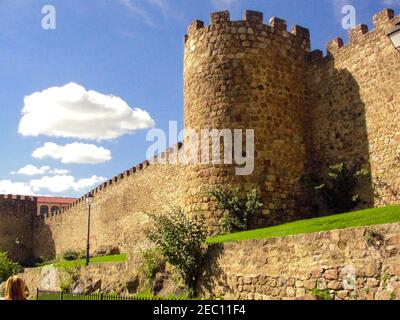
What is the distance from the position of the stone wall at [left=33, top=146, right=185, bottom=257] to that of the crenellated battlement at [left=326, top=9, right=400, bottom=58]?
9.40m

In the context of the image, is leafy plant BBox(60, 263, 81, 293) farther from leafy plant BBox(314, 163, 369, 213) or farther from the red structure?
the red structure

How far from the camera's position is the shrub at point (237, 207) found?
16.0 meters

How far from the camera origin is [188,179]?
17.2 metres

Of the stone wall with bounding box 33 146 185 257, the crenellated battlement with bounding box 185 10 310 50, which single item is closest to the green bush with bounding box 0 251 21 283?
the stone wall with bounding box 33 146 185 257

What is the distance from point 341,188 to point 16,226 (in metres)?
42.3

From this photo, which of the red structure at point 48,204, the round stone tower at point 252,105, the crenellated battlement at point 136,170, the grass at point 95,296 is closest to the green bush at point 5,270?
the crenellated battlement at point 136,170

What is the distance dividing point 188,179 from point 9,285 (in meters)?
9.11

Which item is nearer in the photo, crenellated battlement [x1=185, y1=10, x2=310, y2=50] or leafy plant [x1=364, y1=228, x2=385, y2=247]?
leafy plant [x1=364, y1=228, x2=385, y2=247]

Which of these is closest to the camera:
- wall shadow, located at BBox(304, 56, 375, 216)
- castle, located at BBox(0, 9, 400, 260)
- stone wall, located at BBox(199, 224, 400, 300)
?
stone wall, located at BBox(199, 224, 400, 300)

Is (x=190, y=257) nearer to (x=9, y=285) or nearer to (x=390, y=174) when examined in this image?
(x=9, y=285)

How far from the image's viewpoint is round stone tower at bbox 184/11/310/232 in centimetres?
1653

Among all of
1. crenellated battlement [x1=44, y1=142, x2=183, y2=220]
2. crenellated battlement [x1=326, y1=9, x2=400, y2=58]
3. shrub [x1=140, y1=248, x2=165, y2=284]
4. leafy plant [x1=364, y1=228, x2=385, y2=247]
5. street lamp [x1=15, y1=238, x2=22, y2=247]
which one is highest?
crenellated battlement [x1=326, y1=9, x2=400, y2=58]

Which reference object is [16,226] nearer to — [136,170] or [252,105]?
[136,170]

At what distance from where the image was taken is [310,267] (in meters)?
10.1
